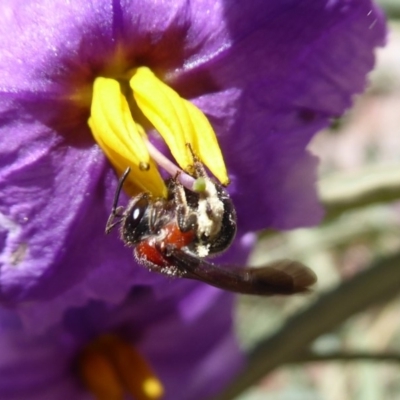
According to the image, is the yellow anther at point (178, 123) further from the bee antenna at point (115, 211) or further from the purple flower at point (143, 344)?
the purple flower at point (143, 344)

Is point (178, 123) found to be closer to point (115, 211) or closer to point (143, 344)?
point (115, 211)

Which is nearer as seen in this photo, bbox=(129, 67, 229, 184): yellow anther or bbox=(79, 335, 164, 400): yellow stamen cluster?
bbox=(129, 67, 229, 184): yellow anther

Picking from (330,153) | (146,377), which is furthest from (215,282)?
(330,153)

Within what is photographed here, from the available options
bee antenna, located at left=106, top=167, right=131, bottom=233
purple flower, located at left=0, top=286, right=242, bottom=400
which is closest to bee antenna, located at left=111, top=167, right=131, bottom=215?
bee antenna, located at left=106, top=167, right=131, bottom=233

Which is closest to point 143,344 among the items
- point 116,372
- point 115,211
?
point 116,372

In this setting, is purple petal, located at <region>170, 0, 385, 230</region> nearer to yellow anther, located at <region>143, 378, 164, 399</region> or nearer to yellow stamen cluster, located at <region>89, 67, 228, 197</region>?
yellow stamen cluster, located at <region>89, 67, 228, 197</region>

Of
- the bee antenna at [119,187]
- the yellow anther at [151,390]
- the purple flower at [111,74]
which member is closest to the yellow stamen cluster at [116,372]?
the yellow anther at [151,390]
